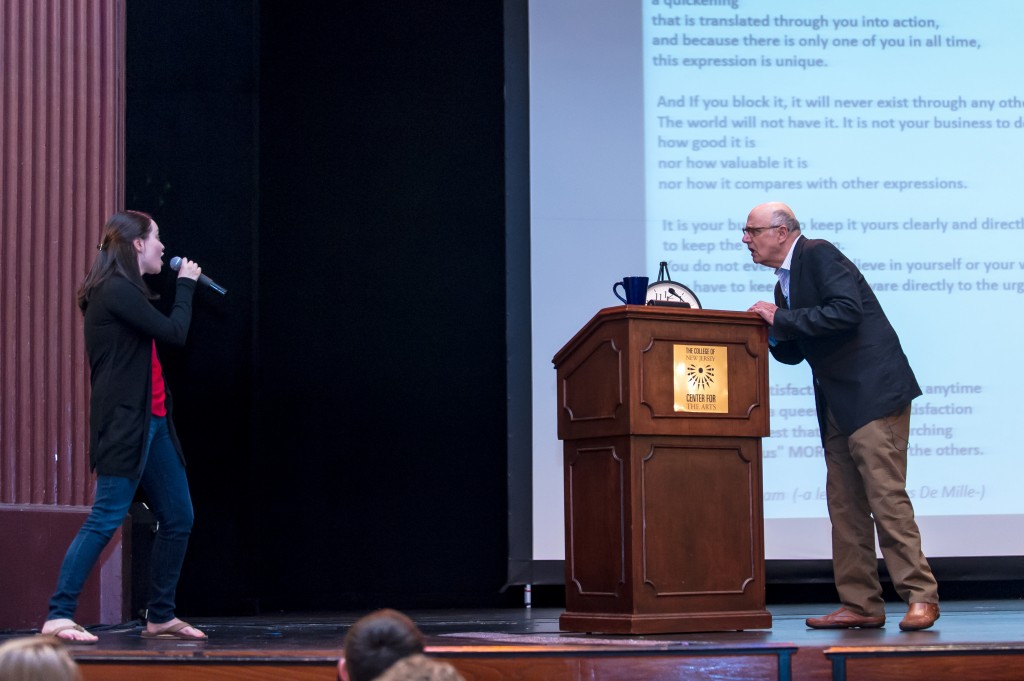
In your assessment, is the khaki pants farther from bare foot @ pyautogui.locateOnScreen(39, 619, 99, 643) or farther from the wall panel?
the wall panel

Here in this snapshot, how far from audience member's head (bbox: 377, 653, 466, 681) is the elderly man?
261 cm

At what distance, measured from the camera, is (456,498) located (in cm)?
543

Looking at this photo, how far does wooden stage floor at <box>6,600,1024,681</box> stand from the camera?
9.41ft

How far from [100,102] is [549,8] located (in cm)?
203

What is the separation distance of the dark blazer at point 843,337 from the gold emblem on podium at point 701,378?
9.5 inches

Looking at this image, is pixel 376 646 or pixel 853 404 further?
pixel 853 404

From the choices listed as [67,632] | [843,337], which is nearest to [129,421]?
[67,632]

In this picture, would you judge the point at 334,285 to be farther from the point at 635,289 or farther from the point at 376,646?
the point at 376,646

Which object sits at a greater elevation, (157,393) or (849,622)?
(157,393)

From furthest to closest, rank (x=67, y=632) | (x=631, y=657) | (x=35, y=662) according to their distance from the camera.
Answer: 1. (x=67, y=632)
2. (x=631, y=657)
3. (x=35, y=662)

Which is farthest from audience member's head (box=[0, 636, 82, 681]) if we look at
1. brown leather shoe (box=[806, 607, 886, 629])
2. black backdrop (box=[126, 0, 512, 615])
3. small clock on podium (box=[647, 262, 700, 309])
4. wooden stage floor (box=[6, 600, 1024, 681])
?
black backdrop (box=[126, 0, 512, 615])

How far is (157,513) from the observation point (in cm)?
400

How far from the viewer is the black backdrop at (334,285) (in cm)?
529

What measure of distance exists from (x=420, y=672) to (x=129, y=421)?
2.65m
